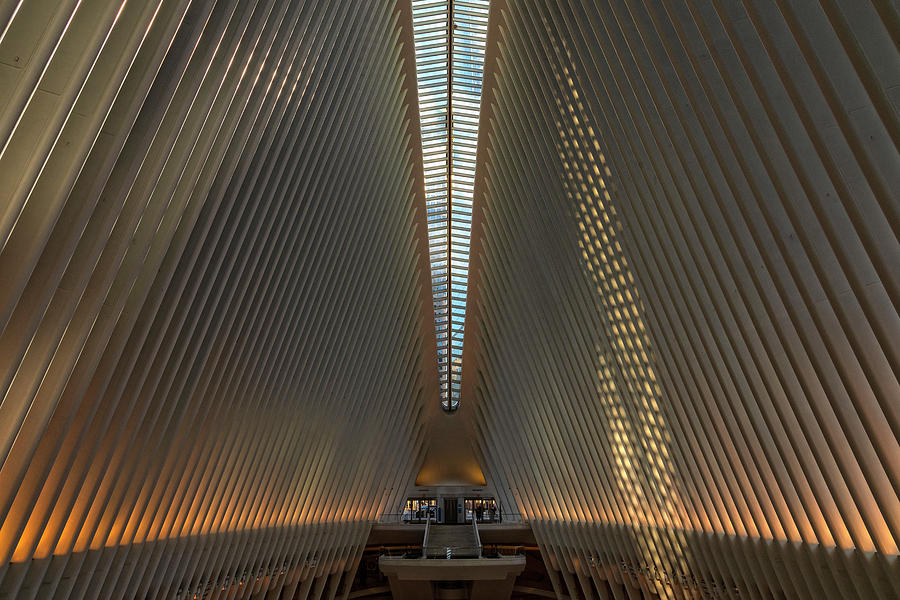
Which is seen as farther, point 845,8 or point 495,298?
point 495,298

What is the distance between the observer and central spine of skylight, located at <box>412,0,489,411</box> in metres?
16.8

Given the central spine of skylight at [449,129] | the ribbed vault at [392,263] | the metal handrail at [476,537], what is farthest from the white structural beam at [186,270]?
the metal handrail at [476,537]

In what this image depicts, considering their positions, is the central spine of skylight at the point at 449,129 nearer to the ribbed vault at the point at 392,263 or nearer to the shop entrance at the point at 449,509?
the ribbed vault at the point at 392,263

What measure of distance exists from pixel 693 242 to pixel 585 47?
12.0ft

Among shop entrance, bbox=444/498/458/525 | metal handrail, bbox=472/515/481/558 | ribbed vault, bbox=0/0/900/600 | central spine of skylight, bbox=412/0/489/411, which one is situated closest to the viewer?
ribbed vault, bbox=0/0/900/600

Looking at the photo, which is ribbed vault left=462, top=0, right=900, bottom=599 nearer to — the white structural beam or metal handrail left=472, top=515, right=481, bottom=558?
the white structural beam

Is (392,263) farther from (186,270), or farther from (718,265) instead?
(718,265)

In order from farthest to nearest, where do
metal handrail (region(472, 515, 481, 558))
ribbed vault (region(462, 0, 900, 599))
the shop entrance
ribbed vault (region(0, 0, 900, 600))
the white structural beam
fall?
the shop entrance, metal handrail (region(472, 515, 481, 558)), ribbed vault (region(462, 0, 900, 599)), ribbed vault (region(0, 0, 900, 600)), the white structural beam

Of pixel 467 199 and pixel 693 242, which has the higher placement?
pixel 467 199

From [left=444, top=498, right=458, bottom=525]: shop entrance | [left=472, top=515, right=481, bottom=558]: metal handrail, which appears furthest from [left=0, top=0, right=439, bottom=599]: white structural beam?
[left=444, top=498, right=458, bottom=525]: shop entrance

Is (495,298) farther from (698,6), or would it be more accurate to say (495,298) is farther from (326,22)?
(698,6)

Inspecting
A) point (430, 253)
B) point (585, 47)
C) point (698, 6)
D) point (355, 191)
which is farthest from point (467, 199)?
point (698, 6)

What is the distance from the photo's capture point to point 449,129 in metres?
20.4

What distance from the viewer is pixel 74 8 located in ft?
16.8
